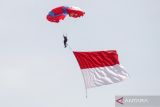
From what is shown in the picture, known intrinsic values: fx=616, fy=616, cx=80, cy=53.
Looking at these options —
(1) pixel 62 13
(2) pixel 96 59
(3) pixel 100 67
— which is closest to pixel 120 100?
(3) pixel 100 67

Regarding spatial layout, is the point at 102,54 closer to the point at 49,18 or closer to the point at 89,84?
the point at 89,84

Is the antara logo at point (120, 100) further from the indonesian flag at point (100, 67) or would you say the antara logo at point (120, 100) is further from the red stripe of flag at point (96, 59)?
the red stripe of flag at point (96, 59)

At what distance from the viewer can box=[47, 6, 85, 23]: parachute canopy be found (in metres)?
67.2

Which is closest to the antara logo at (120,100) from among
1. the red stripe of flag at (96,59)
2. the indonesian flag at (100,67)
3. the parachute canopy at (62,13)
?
the indonesian flag at (100,67)

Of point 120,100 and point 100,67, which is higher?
point 100,67

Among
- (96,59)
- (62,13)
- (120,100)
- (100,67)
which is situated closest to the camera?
(100,67)

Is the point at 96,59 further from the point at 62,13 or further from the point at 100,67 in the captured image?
the point at 62,13

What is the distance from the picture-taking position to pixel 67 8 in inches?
2655

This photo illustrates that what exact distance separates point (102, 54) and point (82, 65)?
2398 millimetres

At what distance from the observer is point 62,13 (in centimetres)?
6788

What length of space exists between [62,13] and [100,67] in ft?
27.2

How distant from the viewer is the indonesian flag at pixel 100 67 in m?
62.1

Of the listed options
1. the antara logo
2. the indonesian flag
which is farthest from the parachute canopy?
the antara logo

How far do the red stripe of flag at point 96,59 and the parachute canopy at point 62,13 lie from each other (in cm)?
522
